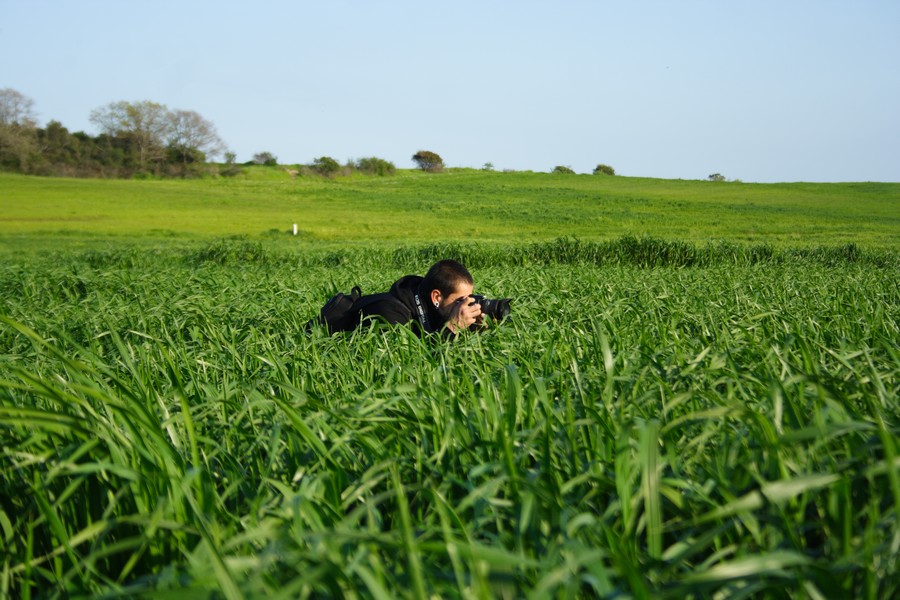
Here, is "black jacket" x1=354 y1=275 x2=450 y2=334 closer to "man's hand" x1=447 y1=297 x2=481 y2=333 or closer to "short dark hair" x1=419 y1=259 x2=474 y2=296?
"short dark hair" x1=419 y1=259 x2=474 y2=296

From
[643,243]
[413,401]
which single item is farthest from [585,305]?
[643,243]

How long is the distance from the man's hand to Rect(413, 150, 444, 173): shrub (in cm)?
8145

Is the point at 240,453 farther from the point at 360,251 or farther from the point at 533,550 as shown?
the point at 360,251

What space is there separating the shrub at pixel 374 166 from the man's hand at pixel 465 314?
72814 mm

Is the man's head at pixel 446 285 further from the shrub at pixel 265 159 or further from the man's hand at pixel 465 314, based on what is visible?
the shrub at pixel 265 159

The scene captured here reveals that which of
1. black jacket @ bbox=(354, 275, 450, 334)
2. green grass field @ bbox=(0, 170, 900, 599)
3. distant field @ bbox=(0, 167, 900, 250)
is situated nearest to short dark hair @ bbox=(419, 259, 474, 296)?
black jacket @ bbox=(354, 275, 450, 334)

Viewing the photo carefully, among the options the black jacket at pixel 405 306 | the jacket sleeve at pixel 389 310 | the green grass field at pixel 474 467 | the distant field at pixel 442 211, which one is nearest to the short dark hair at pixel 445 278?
the black jacket at pixel 405 306

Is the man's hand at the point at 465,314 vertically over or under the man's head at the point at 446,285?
under

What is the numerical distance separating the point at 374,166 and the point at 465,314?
2895 inches

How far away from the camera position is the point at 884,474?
1.54 metres

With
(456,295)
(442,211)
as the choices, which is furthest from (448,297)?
(442,211)

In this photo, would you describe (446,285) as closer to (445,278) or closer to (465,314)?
(445,278)

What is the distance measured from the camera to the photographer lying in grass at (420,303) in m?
5.02

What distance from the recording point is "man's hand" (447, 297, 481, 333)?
15.3ft
